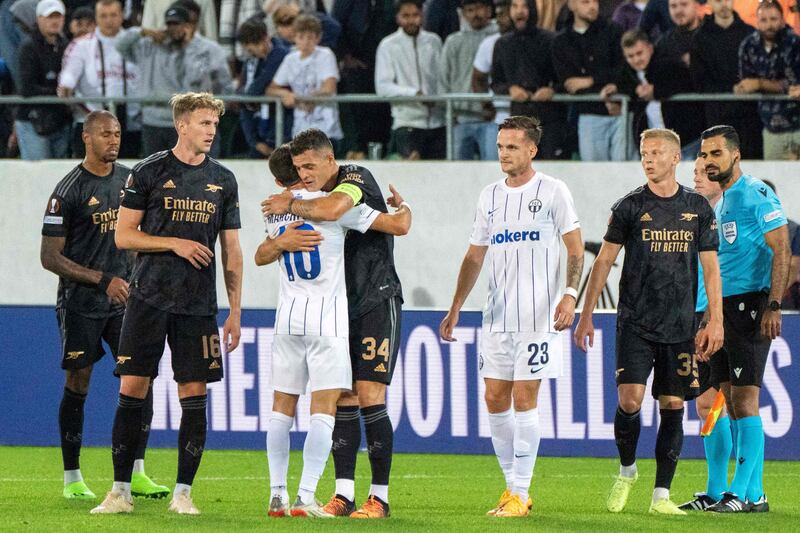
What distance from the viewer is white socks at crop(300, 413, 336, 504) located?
7.83m

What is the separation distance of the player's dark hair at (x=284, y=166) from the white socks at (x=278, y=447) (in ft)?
4.27

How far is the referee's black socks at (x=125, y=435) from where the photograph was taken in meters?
8.06

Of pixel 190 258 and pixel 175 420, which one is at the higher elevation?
pixel 190 258

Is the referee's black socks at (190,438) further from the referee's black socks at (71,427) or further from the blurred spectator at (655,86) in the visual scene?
the blurred spectator at (655,86)

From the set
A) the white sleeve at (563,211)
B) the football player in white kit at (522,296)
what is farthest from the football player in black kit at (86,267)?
the white sleeve at (563,211)

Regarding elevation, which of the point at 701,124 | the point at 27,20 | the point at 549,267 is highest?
the point at 27,20

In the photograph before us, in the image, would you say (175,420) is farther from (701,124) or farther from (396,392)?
(701,124)

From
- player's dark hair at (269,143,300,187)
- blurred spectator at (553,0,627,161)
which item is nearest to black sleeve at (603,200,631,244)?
player's dark hair at (269,143,300,187)

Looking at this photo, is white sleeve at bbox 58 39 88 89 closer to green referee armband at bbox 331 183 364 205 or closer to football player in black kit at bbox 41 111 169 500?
football player in black kit at bbox 41 111 169 500

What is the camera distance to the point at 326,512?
25.9 ft

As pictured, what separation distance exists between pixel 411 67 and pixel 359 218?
707cm

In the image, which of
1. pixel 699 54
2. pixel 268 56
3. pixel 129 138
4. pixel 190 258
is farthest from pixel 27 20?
pixel 190 258

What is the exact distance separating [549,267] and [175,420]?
523 cm

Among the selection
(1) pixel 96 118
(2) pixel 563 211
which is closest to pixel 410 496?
(2) pixel 563 211
